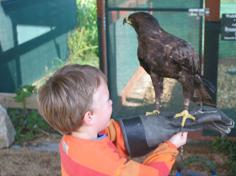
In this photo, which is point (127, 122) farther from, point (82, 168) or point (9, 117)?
point (9, 117)

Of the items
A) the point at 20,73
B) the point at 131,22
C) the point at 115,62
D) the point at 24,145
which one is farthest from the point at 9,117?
the point at 131,22

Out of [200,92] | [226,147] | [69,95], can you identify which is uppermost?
[69,95]

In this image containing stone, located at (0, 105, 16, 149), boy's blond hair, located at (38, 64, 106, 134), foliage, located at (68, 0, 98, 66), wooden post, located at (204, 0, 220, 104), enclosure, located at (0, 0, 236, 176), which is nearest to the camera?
boy's blond hair, located at (38, 64, 106, 134)

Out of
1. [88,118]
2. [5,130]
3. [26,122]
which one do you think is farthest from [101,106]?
[26,122]

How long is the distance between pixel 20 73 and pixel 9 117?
80cm

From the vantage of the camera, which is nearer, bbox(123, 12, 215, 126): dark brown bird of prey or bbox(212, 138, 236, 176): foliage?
bbox(123, 12, 215, 126): dark brown bird of prey

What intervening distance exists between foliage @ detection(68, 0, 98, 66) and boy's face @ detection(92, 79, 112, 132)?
487cm

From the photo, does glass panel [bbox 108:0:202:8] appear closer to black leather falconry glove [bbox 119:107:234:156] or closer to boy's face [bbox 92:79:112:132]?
black leather falconry glove [bbox 119:107:234:156]

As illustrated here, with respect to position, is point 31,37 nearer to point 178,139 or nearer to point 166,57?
point 166,57

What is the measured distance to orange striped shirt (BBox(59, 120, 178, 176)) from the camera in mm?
1614

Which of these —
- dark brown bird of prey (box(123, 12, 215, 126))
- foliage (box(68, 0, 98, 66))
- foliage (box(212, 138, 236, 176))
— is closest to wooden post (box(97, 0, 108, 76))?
foliage (box(212, 138, 236, 176))

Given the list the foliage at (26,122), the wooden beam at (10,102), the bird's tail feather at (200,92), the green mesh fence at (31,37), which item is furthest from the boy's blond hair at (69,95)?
the green mesh fence at (31,37)

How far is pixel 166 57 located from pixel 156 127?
28cm

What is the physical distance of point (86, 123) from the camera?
5.43 ft
